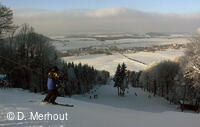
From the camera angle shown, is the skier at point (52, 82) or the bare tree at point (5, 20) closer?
the skier at point (52, 82)

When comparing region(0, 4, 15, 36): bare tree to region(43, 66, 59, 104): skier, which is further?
region(0, 4, 15, 36): bare tree

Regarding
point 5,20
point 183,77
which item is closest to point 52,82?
point 5,20

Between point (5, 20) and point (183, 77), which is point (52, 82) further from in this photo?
point (183, 77)

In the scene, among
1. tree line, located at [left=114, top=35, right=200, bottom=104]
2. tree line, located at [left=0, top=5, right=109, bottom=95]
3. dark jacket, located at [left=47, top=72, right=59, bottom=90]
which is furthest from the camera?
tree line, located at [left=0, top=5, right=109, bottom=95]

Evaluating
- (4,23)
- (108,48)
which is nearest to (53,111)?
(4,23)

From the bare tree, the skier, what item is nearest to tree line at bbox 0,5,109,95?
the bare tree

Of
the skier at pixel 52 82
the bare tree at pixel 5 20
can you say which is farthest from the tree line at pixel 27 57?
the skier at pixel 52 82

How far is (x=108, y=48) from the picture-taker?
590 ft

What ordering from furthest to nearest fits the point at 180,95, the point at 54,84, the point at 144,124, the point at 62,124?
the point at 180,95 → the point at 54,84 → the point at 144,124 → the point at 62,124

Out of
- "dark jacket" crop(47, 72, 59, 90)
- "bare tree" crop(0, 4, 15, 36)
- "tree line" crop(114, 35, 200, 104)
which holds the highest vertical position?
"bare tree" crop(0, 4, 15, 36)

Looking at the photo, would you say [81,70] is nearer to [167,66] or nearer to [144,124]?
[167,66]

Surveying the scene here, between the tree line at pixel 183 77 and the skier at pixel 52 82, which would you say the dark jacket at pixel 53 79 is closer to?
the skier at pixel 52 82

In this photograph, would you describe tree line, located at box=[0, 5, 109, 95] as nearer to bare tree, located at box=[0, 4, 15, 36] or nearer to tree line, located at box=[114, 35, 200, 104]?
bare tree, located at box=[0, 4, 15, 36]

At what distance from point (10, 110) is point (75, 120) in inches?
118
